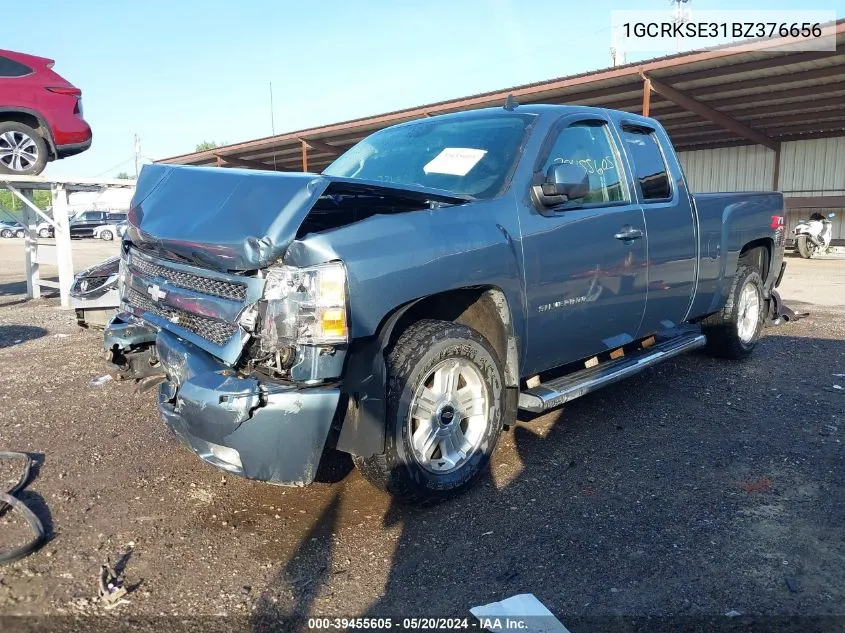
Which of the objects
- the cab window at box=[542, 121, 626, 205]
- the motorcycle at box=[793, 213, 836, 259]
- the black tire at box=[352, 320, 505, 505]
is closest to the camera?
the black tire at box=[352, 320, 505, 505]

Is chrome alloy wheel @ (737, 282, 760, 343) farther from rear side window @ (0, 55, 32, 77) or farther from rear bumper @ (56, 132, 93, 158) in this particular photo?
rear side window @ (0, 55, 32, 77)

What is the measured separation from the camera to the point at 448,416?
340 cm

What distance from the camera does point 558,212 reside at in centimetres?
384

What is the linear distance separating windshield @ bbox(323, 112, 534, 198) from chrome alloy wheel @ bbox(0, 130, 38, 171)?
7179mm

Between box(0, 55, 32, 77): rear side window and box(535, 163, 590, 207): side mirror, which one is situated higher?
box(0, 55, 32, 77): rear side window

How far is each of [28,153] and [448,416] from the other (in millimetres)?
9084

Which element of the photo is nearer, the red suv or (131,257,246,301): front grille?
(131,257,246,301): front grille

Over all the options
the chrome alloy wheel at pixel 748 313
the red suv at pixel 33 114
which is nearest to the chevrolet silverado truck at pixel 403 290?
the chrome alloy wheel at pixel 748 313

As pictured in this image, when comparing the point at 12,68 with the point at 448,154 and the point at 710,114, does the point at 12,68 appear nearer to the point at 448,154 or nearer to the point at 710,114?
the point at 448,154

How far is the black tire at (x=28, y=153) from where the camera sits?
9570mm

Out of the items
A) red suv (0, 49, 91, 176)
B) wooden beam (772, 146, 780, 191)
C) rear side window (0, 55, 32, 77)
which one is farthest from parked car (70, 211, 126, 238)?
wooden beam (772, 146, 780, 191)

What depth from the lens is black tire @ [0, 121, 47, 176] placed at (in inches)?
377

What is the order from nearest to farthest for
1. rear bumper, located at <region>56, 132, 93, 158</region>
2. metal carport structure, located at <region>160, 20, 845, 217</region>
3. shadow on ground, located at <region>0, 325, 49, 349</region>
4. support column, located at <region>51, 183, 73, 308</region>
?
shadow on ground, located at <region>0, 325, 49, 349</region>
support column, located at <region>51, 183, 73, 308</region>
rear bumper, located at <region>56, 132, 93, 158</region>
metal carport structure, located at <region>160, 20, 845, 217</region>

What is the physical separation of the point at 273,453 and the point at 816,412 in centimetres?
405
